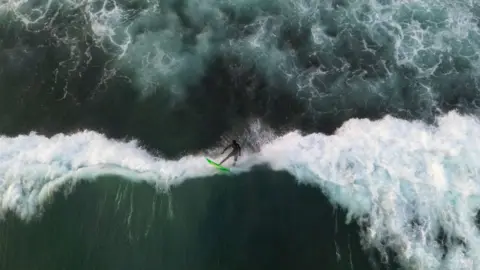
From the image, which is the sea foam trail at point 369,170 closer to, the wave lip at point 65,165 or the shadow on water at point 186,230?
the wave lip at point 65,165

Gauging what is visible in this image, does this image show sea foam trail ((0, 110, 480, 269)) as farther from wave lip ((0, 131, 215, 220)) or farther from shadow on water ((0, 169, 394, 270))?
shadow on water ((0, 169, 394, 270))

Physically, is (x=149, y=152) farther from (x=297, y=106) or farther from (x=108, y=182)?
(x=297, y=106)

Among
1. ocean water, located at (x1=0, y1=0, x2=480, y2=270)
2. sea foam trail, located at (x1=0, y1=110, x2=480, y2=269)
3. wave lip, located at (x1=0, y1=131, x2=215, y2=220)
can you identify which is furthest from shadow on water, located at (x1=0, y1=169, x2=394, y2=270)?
sea foam trail, located at (x1=0, y1=110, x2=480, y2=269)

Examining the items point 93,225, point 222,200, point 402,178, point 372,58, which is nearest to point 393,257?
point 402,178

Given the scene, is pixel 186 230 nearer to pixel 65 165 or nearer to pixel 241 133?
pixel 241 133

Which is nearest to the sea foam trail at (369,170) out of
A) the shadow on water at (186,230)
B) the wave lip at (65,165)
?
the wave lip at (65,165)

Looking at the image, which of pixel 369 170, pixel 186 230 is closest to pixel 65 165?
pixel 186 230

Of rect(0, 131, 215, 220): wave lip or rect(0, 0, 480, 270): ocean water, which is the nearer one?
rect(0, 0, 480, 270): ocean water
